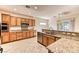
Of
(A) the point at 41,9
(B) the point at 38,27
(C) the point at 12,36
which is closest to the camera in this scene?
(A) the point at 41,9

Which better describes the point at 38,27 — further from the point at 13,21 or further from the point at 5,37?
the point at 5,37

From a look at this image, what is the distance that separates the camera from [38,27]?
2516mm

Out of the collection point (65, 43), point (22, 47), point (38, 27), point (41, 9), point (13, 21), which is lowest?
point (22, 47)

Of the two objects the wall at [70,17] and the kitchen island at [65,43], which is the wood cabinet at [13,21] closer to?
the wall at [70,17]

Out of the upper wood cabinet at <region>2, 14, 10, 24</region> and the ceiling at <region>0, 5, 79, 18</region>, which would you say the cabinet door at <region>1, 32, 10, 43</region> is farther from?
the ceiling at <region>0, 5, 79, 18</region>

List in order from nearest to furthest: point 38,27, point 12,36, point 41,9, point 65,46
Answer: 1. point 65,46
2. point 41,9
3. point 12,36
4. point 38,27

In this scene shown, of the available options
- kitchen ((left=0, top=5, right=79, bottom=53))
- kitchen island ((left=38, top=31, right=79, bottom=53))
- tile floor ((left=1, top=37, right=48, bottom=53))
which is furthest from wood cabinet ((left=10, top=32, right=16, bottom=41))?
kitchen island ((left=38, top=31, right=79, bottom=53))

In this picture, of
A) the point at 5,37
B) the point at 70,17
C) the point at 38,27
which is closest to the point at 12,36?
the point at 5,37

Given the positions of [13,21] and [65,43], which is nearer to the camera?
[65,43]

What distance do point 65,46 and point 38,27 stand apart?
876 mm

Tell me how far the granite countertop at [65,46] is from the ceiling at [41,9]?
2.37 feet
